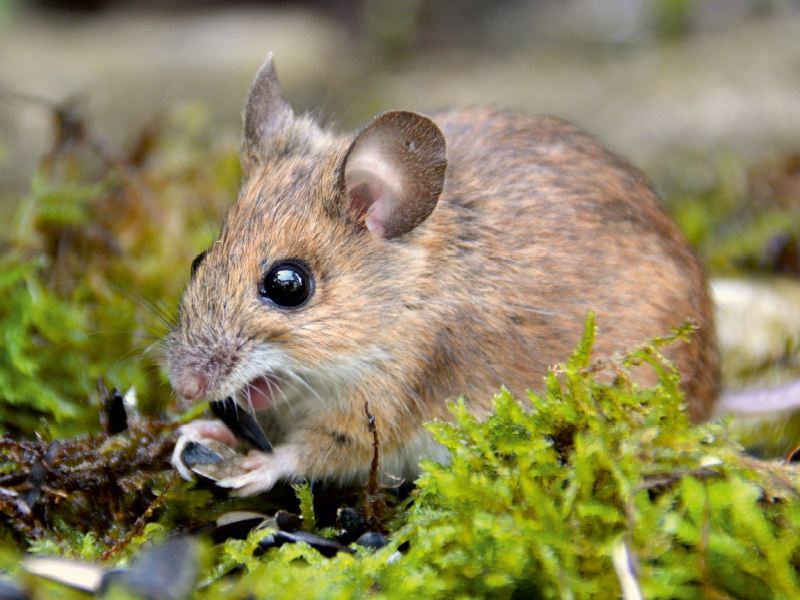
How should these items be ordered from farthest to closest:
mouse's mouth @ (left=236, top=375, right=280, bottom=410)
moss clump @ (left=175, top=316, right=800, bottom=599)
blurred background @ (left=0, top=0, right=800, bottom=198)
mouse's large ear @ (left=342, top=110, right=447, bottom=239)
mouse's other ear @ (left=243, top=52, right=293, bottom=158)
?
blurred background @ (left=0, top=0, right=800, bottom=198) → mouse's other ear @ (left=243, top=52, right=293, bottom=158) → mouse's mouth @ (left=236, top=375, right=280, bottom=410) → mouse's large ear @ (left=342, top=110, right=447, bottom=239) → moss clump @ (left=175, top=316, right=800, bottom=599)

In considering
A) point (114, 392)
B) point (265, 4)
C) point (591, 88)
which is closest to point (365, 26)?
point (265, 4)

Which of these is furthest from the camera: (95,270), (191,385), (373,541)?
(95,270)

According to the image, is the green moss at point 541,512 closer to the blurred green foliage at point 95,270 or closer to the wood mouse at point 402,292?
the blurred green foliage at point 95,270

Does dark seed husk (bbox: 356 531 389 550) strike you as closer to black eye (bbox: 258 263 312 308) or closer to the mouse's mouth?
the mouse's mouth

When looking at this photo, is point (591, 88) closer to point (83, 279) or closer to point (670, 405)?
point (83, 279)

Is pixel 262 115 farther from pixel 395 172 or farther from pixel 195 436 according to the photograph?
pixel 195 436

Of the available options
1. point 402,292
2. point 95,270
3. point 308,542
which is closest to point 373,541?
point 308,542

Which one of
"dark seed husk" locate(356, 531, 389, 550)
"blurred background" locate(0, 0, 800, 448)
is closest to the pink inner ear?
"dark seed husk" locate(356, 531, 389, 550)
